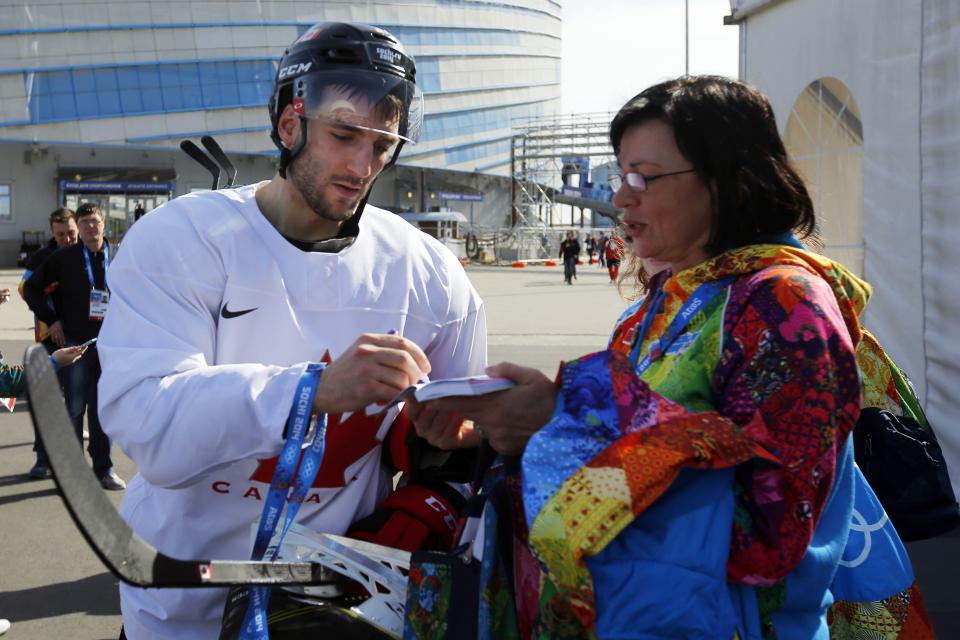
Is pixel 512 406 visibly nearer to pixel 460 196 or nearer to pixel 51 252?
pixel 51 252

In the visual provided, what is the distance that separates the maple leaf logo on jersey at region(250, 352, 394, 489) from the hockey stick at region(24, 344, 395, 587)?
397 millimetres

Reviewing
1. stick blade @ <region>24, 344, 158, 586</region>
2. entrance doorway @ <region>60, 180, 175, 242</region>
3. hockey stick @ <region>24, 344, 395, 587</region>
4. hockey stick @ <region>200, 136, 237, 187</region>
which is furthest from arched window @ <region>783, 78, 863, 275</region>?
entrance doorway @ <region>60, 180, 175, 242</region>

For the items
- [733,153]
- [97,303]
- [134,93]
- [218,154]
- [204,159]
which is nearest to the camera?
[733,153]

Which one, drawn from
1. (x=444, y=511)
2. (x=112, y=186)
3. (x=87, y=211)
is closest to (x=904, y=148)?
(x=444, y=511)

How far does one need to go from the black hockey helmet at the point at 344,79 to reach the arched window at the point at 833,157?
594 centimetres

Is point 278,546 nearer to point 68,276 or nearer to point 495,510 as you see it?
point 495,510

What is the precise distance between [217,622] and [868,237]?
5.73 metres

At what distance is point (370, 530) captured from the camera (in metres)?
1.97

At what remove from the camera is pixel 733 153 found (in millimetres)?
1754

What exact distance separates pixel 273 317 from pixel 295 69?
55cm

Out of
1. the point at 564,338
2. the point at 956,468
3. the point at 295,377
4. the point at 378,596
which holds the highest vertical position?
the point at 295,377

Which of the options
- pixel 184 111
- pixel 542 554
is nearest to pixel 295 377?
pixel 542 554

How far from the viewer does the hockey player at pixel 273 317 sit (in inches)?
66.4

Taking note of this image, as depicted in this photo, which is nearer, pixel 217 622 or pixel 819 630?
pixel 819 630
